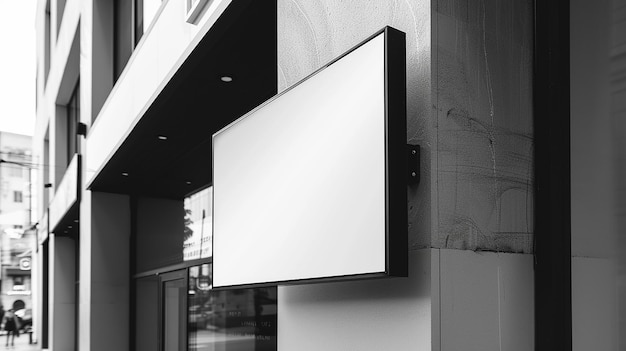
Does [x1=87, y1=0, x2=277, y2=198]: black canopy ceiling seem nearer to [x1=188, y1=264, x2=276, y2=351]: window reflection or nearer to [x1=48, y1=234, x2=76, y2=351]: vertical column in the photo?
[x1=188, y1=264, x2=276, y2=351]: window reflection

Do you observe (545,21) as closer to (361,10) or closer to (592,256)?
(361,10)

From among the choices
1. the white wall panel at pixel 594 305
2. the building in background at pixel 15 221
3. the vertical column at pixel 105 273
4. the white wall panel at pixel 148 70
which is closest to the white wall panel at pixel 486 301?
the white wall panel at pixel 594 305

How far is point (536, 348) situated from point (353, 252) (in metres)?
0.65

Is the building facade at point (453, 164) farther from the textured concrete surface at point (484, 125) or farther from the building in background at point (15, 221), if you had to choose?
the building in background at point (15, 221)

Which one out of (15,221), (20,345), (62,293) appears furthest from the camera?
(20,345)

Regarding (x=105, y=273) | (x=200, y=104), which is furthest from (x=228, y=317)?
(x=105, y=273)

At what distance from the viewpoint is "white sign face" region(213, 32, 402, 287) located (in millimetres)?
2012

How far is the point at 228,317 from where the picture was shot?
581 centimetres

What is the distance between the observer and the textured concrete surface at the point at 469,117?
6.34ft

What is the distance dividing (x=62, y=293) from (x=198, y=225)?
9082 mm

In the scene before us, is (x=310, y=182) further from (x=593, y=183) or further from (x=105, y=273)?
(x=105, y=273)

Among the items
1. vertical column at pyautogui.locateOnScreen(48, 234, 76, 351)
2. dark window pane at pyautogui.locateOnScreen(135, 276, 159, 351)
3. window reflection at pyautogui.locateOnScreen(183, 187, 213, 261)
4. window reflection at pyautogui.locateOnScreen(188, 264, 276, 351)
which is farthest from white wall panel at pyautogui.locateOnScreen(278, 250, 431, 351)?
vertical column at pyautogui.locateOnScreen(48, 234, 76, 351)

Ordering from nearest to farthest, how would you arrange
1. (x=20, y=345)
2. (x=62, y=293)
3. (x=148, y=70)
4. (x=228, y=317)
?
(x=148, y=70)
(x=228, y=317)
(x=62, y=293)
(x=20, y=345)

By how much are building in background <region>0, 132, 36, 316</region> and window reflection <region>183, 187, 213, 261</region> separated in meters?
6.59
